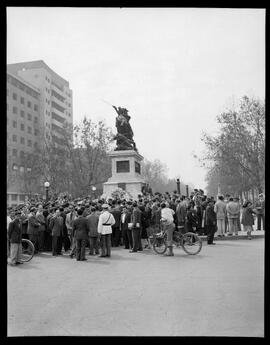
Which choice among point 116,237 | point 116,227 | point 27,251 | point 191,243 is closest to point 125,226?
point 116,227

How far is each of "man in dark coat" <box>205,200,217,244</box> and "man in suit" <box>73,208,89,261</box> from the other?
210 inches

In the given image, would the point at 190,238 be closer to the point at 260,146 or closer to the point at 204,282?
the point at 204,282

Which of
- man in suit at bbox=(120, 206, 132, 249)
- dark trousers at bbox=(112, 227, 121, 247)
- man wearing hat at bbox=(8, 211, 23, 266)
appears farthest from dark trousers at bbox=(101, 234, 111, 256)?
man wearing hat at bbox=(8, 211, 23, 266)

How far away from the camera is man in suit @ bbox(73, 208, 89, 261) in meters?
13.4

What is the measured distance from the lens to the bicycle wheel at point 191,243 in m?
13.5

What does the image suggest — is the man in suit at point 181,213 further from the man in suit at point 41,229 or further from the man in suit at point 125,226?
the man in suit at point 41,229

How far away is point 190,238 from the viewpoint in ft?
45.7

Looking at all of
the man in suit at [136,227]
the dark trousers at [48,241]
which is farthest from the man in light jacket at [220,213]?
the dark trousers at [48,241]

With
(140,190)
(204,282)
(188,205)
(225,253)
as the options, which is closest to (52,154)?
(140,190)

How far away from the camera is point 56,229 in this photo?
578 inches

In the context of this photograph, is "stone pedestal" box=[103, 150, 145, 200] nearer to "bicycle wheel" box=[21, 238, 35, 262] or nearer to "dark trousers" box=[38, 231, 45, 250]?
"dark trousers" box=[38, 231, 45, 250]

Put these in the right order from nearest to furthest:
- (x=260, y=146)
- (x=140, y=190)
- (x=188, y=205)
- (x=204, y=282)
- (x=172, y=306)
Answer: (x=172, y=306) < (x=204, y=282) < (x=188, y=205) < (x=140, y=190) < (x=260, y=146)

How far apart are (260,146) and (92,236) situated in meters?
20.3

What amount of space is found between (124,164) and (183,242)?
14575 millimetres
